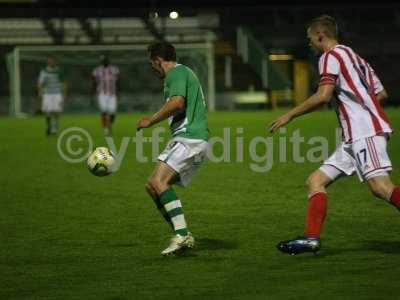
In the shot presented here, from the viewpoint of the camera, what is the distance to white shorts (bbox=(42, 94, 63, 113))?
2567 cm

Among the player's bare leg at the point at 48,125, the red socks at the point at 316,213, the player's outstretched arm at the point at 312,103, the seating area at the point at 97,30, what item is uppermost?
the seating area at the point at 97,30

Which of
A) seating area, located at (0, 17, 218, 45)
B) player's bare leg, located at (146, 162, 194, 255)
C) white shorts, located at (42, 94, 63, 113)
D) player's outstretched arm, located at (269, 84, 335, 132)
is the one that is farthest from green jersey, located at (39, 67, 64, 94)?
player's outstretched arm, located at (269, 84, 335, 132)

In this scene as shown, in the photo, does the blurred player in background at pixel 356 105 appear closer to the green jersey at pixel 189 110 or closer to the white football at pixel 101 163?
the green jersey at pixel 189 110

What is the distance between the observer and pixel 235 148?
20297 mm

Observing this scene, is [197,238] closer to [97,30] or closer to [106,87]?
[106,87]

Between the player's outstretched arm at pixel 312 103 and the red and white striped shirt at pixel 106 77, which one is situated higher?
the red and white striped shirt at pixel 106 77

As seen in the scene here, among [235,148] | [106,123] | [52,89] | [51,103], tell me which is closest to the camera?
[235,148]

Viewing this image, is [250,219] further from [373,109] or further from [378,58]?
[378,58]

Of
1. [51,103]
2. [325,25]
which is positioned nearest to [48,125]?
[51,103]

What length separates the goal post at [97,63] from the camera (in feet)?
131

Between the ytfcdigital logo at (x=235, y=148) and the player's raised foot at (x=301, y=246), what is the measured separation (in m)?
7.98

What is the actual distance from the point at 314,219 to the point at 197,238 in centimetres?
162

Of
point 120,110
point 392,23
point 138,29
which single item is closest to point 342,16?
point 392,23

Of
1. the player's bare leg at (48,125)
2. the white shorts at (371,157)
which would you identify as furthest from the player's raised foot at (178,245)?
the player's bare leg at (48,125)
